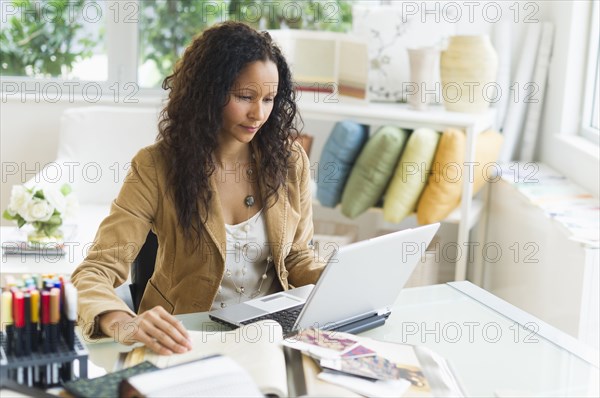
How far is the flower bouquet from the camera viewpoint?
108 inches

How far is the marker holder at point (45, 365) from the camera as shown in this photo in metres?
1.20

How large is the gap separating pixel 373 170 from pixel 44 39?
167cm

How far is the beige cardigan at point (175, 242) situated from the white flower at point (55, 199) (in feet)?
3.16

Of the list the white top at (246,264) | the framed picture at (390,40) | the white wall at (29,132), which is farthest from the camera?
the white wall at (29,132)

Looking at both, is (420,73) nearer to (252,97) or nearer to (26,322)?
(252,97)

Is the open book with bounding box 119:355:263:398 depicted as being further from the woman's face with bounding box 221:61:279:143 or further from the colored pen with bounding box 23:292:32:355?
the woman's face with bounding box 221:61:279:143

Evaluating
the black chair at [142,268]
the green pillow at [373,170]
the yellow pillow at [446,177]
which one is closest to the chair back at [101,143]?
the green pillow at [373,170]

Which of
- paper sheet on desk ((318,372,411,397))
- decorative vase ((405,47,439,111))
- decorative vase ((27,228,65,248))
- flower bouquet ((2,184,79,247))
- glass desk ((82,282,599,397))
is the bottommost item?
decorative vase ((27,228,65,248))

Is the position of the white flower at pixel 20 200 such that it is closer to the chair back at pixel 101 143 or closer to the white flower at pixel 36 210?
the white flower at pixel 36 210

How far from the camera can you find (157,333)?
53.6 inches

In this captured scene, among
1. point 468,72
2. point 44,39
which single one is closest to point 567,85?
point 468,72

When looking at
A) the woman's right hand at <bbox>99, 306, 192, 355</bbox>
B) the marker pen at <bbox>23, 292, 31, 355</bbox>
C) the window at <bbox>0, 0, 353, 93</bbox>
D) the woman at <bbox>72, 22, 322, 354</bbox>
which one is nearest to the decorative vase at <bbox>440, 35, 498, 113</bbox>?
the window at <bbox>0, 0, 353, 93</bbox>

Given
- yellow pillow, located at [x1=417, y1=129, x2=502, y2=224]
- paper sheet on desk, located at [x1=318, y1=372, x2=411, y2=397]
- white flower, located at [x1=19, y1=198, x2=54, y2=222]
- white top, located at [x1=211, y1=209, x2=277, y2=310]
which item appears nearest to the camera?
paper sheet on desk, located at [x1=318, y1=372, x2=411, y2=397]

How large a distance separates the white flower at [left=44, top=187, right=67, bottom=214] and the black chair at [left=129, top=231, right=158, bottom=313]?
87 centimetres
